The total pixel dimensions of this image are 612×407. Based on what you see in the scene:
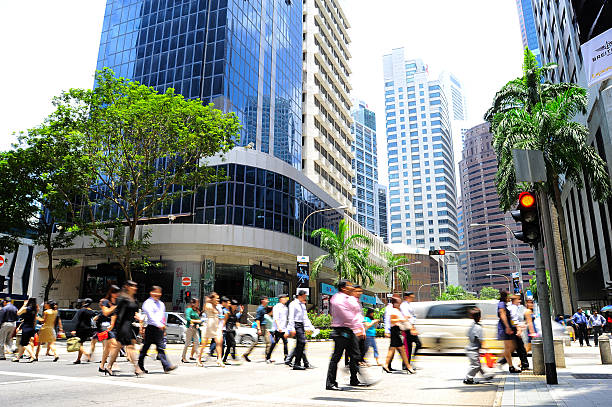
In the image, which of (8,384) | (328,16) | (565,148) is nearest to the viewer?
(8,384)

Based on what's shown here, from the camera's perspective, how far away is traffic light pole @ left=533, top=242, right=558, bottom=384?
750 cm

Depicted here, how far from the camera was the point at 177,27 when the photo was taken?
1657 inches

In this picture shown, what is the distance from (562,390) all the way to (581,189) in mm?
31923

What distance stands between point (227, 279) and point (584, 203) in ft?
94.5

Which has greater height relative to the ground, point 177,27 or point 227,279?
point 177,27

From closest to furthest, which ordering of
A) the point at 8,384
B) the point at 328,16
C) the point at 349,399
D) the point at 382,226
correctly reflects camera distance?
1. the point at 349,399
2. the point at 8,384
3. the point at 328,16
4. the point at 382,226

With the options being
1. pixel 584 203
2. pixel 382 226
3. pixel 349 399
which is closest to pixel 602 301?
pixel 584 203

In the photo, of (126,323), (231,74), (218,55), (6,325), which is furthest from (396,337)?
(218,55)

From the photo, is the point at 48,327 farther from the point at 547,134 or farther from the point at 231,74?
the point at 231,74

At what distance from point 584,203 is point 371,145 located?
14869cm

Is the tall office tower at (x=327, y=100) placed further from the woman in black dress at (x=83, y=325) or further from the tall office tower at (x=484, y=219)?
the tall office tower at (x=484, y=219)

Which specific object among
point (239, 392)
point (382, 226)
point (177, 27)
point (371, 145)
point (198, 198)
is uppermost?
point (371, 145)

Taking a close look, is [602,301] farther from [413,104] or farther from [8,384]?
[413,104]

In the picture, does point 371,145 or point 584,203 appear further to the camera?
point 371,145
